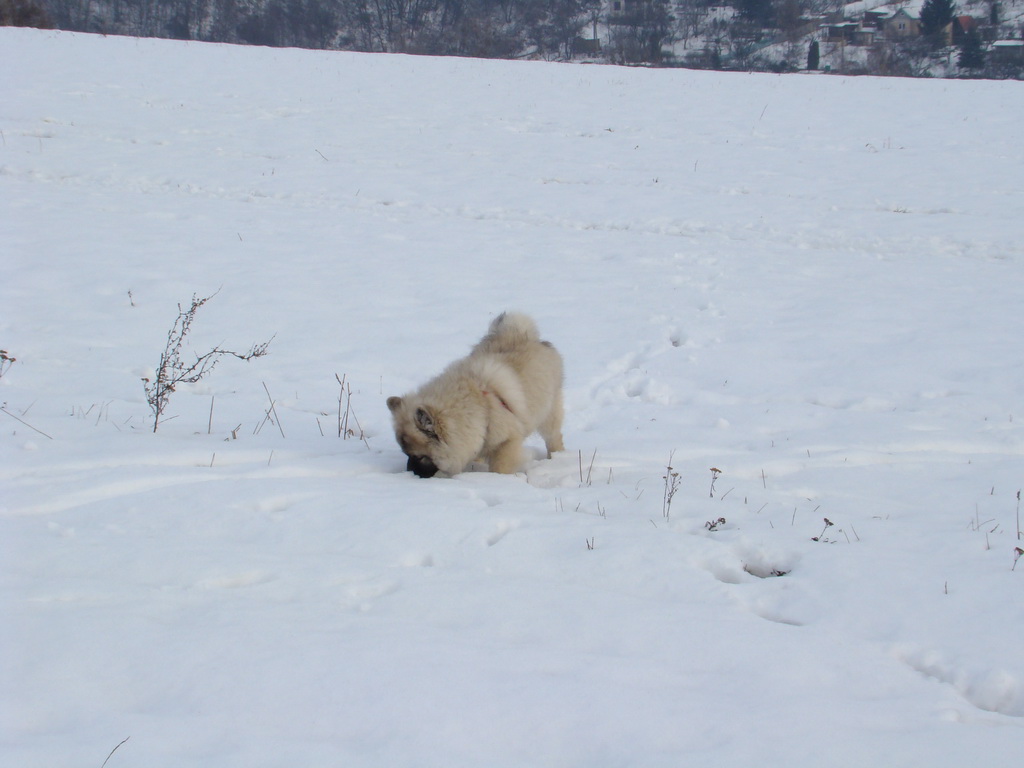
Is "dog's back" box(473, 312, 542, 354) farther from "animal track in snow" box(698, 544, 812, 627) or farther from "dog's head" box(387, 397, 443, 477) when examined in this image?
"animal track in snow" box(698, 544, 812, 627)

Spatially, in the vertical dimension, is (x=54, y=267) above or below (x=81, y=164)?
below

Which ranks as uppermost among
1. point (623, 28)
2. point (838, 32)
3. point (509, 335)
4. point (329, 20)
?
point (623, 28)

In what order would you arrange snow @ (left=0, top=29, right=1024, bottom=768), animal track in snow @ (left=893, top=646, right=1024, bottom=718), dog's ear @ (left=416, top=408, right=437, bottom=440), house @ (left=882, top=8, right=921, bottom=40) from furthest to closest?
house @ (left=882, top=8, right=921, bottom=40)
dog's ear @ (left=416, top=408, right=437, bottom=440)
animal track in snow @ (left=893, top=646, right=1024, bottom=718)
snow @ (left=0, top=29, right=1024, bottom=768)

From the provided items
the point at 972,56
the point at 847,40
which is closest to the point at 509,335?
the point at 972,56

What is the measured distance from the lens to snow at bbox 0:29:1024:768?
2.15 metres

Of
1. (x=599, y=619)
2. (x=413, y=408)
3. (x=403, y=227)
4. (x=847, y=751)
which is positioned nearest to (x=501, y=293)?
(x=403, y=227)

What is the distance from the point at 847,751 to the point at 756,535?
1735mm

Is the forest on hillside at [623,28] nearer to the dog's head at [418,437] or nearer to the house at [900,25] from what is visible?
the house at [900,25]

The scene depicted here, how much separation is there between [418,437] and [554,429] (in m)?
1.19

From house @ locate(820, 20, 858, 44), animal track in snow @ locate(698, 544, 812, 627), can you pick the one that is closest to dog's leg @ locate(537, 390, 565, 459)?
animal track in snow @ locate(698, 544, 812, 627)

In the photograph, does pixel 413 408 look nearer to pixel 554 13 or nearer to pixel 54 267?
pixel 54 267

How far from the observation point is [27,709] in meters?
1.98

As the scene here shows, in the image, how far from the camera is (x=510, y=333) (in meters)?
5.45

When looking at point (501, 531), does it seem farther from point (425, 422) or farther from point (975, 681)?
point (975, 681)
